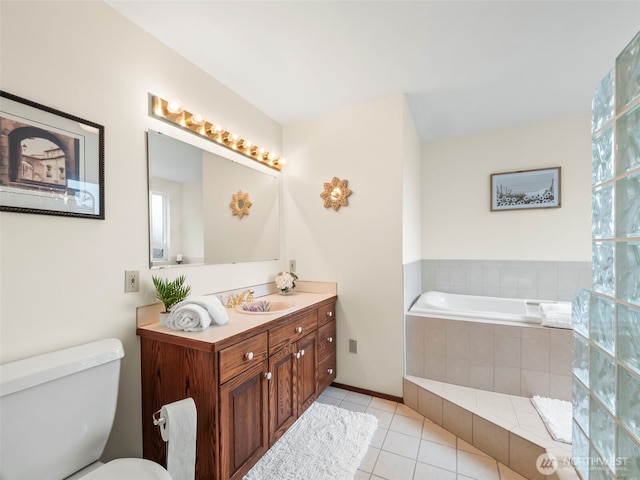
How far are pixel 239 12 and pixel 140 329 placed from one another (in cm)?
175

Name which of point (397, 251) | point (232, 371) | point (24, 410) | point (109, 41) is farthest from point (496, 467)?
point (109, 41)

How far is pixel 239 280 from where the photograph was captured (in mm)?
2191

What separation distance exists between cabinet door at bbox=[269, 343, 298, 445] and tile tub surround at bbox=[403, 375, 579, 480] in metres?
0.96

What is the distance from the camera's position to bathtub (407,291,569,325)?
212 cm

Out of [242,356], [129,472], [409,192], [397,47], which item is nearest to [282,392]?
[242,356]

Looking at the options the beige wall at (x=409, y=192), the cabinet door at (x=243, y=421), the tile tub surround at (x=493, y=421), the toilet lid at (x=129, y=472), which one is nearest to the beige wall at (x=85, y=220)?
the toilet lid at (x=129, y=472)

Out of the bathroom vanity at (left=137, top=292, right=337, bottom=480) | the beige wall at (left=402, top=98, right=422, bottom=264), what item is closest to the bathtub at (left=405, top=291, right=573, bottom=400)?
the beige wall at (left=402, top=98, right=422, bottom=264)

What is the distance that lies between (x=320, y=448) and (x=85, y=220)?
181 cm

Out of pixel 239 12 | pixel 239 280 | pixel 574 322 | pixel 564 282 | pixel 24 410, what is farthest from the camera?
pixel 564 282

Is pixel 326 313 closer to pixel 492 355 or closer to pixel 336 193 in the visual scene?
pixel 336 193

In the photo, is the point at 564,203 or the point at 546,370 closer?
the point at 546,370

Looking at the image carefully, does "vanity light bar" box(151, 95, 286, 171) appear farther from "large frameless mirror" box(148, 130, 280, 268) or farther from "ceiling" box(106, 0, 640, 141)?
"ceiling" box(106, 0, 640, 141)

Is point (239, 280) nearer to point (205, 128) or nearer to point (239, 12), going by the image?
point (205, 128)

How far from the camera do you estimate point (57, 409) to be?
1.02m
